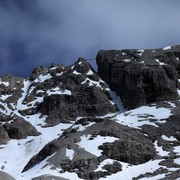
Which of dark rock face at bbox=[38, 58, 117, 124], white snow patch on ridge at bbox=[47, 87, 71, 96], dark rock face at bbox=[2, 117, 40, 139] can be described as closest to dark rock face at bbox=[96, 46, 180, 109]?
dark rock face at bbox=[38, 58, 117, 124]

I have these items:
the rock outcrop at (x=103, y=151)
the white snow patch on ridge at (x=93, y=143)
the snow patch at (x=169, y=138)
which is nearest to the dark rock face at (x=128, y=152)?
the rock outcrop at (x=103, y=151)

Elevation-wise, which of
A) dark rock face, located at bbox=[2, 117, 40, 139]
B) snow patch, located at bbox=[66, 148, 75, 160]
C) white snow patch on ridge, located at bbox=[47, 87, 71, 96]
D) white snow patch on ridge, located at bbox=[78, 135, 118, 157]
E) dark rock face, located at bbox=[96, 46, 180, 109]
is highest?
snow patch, located at bbox=[66, 148, 75, 160]

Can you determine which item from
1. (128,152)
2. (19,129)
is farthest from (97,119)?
(19,129)

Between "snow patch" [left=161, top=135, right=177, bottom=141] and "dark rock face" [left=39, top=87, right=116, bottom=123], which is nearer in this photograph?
"snow patch" [left=161, top=135, right=177, bottom=141]

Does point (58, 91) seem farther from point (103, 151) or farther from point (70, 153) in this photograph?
point (70, 153)

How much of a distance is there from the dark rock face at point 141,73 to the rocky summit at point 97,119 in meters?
0.31

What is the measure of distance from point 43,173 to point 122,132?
23.4 meters

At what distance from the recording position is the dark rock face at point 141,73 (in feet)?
472

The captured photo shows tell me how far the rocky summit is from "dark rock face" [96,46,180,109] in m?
0.31

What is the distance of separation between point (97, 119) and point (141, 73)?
47228 mm

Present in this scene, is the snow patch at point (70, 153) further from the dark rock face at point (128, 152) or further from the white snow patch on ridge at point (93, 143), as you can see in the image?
the dark rock face at point (128, 152)

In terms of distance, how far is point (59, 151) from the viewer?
8712 cm

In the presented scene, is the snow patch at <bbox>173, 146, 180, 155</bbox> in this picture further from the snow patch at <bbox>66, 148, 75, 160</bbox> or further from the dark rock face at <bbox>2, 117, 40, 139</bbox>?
the dark rock face at <bbox>2, 117, 40, 139</bbox>

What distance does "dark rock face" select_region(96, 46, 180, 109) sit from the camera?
144000mm
